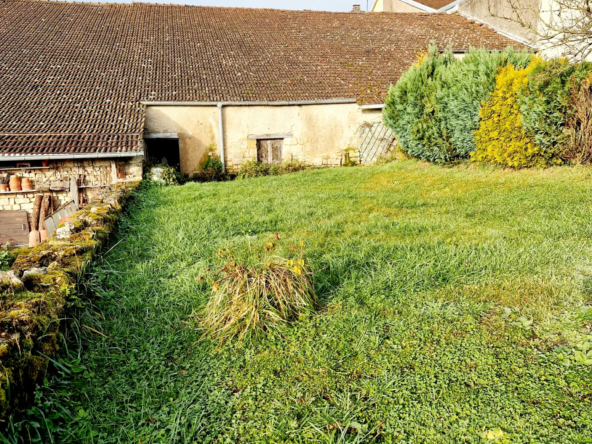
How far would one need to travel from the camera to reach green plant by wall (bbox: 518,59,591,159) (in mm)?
7547

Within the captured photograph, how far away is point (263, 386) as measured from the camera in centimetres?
263

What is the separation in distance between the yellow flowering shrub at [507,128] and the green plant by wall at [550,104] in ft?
0.51

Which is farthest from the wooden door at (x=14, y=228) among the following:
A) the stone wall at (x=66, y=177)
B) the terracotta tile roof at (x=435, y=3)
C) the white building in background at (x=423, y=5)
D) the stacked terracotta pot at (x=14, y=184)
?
the terracotta tile roof at (x=435, y=3)

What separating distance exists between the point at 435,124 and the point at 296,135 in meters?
5.79

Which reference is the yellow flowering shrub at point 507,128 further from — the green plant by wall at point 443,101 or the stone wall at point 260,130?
the stone wall at point 260,130

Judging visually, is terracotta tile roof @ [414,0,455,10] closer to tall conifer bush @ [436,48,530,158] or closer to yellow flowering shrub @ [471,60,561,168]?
tall conifer bush @ [436,48,530,158]

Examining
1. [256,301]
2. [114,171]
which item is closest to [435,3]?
[114,171]

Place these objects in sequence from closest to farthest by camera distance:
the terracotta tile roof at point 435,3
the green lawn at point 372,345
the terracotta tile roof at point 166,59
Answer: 1. the green lawn at point 372,345
2. the terracotta tile roof at point 166,59
3. the terracotta tile roof at point 435,3

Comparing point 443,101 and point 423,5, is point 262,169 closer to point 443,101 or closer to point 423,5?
point 443,101

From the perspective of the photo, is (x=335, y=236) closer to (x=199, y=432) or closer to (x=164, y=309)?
(x=164, y=309)

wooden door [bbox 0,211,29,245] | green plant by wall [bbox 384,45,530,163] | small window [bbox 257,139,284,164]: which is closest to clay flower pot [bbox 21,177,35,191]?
wooden door [bbox 0,211,29,245]

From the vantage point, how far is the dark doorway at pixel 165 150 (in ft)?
48.5

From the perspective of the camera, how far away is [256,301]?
325cm

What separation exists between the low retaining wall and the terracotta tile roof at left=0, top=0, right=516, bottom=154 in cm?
801
